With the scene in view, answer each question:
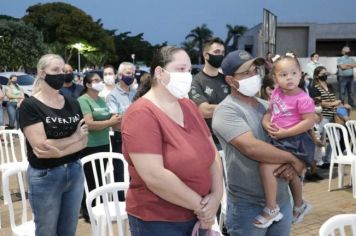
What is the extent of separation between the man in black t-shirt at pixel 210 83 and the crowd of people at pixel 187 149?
71 centimetres

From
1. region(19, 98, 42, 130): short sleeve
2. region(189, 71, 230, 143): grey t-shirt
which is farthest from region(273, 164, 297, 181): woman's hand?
region(189, 71, 230, 143): grey t-shirt

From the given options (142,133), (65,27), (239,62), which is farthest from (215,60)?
(65,27)

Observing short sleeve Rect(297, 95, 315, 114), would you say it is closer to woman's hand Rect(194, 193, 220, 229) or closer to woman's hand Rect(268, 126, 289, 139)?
woman's hand Rect(268, 126, 289, 139)

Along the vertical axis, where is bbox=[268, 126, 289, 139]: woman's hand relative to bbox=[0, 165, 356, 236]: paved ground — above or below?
above

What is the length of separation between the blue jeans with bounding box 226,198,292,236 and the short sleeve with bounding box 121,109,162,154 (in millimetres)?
829

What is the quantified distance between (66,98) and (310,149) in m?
1.91

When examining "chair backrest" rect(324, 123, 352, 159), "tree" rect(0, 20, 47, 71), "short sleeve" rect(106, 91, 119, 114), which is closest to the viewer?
"short sleeve" rect(106, 91, 119, 114)

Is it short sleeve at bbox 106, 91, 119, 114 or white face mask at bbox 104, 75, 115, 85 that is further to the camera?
white face mask at bbox 104, 75, 115, 85

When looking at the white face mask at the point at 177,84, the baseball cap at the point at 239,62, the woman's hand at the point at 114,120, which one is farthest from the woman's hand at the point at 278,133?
the woman's hand at the point at 114,120

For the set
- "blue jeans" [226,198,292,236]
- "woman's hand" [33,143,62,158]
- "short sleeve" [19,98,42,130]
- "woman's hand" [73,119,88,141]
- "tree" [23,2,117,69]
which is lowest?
"blue jeans" [226,198,292,236]

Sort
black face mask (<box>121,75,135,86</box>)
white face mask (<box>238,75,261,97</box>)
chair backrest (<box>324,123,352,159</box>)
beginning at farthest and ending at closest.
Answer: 1. chair backrest (<box>324,123,352,159</box>)
2. black face mask (<box>121,75,135,86</box>)
3. white face mask (<box>238,75,261,97</box>)

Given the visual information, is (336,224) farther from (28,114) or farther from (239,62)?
(28,114)

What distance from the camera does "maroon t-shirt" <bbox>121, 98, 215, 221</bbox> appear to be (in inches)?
83.7

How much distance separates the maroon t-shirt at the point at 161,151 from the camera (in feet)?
6.97
